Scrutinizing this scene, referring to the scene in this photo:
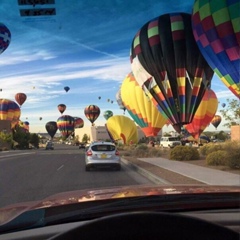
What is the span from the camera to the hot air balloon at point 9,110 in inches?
3159

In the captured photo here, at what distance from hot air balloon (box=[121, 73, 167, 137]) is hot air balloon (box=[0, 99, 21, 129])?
3758cm

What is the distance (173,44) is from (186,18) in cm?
227

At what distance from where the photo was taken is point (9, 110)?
80562 mm

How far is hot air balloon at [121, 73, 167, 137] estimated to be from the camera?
4553 centimetres

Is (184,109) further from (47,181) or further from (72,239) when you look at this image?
(72,239)

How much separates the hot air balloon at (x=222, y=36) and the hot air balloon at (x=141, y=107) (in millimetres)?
17524

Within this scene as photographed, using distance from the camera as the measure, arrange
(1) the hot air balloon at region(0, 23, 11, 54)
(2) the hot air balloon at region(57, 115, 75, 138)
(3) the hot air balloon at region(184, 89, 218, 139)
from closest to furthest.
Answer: (1) the hot air balloon at region(0, 23, 11, 54), (3) the hot air balloon at region(184, 89, 218, 139), (2) the hot air balloon at region(57, 115, 75, 138)

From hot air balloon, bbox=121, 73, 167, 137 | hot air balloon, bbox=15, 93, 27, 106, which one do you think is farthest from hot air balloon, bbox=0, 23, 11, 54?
hot air balloon, bbox=15, 93, 27, 106

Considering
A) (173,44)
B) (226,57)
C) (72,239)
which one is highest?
(173,44)

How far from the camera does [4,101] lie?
8025cm

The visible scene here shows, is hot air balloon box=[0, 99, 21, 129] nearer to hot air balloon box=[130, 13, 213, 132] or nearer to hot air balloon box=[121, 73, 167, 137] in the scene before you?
hot air balloon box=[121, 73, 167, 137]

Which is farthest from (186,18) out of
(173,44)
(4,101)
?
(4,101)

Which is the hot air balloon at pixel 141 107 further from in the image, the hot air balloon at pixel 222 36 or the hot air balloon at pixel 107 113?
the hot air balloon at pixel 107 113

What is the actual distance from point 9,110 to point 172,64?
5348 centimetres
